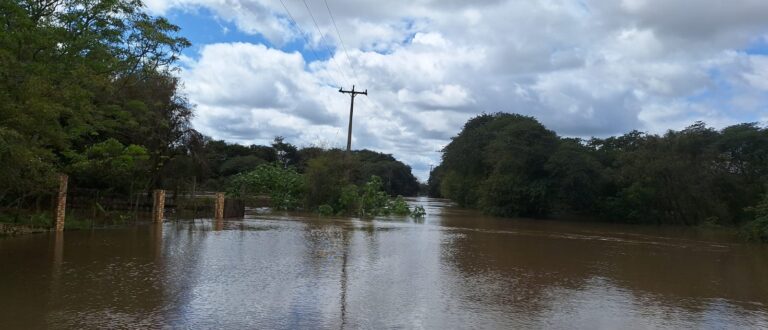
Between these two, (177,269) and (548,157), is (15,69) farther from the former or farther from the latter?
(548,157)

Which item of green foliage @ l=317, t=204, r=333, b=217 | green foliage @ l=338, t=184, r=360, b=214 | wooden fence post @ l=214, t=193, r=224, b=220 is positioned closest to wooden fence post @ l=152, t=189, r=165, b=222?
wooden fence post @ l=214, t=193, r=224, b=220

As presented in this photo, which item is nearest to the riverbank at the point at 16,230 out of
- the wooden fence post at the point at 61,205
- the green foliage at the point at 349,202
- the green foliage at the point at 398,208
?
the wooden fence post at the point at 61,205

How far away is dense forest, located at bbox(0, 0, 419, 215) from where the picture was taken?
42.8 feet

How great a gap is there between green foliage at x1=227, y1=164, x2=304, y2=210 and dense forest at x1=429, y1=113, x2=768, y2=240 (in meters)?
16.0

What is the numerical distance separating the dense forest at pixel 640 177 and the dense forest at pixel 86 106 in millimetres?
24306

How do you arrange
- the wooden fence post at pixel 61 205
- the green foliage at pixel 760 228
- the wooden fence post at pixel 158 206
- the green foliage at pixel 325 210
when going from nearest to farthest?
the wooden fence post at pixel 61 205 → the wooden fence post at pixel 158 206 → the green foliage at pixel 760 228 → the green foliage at pixel 325 210

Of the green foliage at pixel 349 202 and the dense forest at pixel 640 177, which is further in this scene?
the dense forest at pixel 640 177

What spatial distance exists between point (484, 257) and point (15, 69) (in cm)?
1178

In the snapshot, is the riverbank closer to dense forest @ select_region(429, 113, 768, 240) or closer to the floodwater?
the floodwater

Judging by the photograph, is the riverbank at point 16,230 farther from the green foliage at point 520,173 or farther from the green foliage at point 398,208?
the green foliage at point 520,173

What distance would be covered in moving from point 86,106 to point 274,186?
26359 millimetres

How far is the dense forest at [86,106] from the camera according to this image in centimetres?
1305

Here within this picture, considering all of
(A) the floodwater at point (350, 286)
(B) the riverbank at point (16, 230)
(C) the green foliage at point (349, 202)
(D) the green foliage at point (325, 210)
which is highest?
(C) the green foliage at point (349, 202)

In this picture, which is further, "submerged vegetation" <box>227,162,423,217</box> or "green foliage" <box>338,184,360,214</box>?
"submerged vegetation" <box>227,162,423,217</box>
